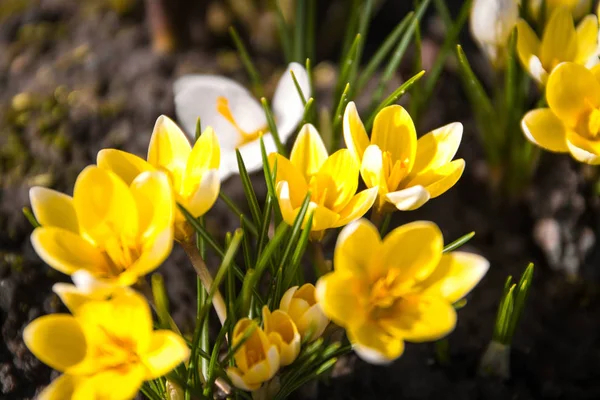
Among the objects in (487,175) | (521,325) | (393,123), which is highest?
(393,123)

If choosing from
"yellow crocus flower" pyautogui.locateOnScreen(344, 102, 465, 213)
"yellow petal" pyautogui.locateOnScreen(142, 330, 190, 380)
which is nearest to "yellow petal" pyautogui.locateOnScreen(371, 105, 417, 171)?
"yellow crocus flower" pyautogui.locateOnScreen(344, 102, 465, 213)

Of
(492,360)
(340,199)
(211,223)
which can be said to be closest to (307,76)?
(340,199)

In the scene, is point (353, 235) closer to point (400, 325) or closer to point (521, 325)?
point (400, 325)

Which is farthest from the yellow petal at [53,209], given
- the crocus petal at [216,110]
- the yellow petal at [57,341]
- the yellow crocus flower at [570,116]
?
the yellow crocus flower at [570,116]

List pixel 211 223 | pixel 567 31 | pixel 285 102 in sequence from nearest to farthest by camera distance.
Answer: pixel 567 31 < pixel 285 102 < pixel 211 223

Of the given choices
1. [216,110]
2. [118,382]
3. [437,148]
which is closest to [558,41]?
[437,148]

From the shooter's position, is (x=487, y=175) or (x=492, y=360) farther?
(x=487, y=175)
